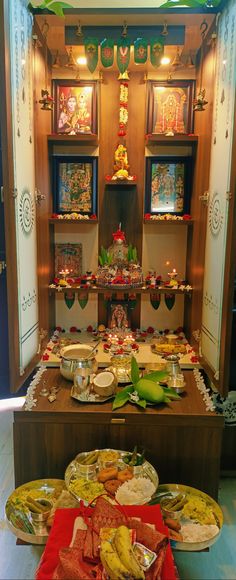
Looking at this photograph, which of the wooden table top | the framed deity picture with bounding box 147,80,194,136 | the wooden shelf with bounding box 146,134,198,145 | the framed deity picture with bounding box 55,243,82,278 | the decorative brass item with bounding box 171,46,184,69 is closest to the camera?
the wooden table top

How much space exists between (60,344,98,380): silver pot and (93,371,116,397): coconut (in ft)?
0.15

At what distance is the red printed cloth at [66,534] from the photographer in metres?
1.35

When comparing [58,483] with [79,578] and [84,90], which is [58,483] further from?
[84,90]

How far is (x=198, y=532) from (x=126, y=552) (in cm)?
43

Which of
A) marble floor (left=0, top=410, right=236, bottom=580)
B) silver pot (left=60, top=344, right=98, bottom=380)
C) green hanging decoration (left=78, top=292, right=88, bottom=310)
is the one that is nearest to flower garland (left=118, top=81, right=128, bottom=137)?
green hanging decoration (left=78, top=292, right=88, bottom=310)

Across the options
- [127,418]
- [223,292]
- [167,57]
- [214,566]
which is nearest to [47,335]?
[127,418]

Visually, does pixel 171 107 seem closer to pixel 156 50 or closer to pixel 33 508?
pixel 156 50

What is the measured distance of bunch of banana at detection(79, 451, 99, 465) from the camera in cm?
184

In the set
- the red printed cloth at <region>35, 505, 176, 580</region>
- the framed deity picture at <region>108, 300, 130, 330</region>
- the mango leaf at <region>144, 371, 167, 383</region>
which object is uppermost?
the framed deity picture at <region>108, 300, 130, 330</region>

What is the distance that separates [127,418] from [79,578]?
2.64ft

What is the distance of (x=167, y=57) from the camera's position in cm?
272

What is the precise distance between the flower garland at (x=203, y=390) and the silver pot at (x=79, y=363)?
57 cm

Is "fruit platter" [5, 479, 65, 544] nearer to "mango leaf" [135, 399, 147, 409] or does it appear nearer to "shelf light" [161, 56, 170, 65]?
"mango leaf" [135, 399, 147, 409]

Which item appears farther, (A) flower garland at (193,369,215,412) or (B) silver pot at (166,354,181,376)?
(B) silver pot at (166,354,181,376)
